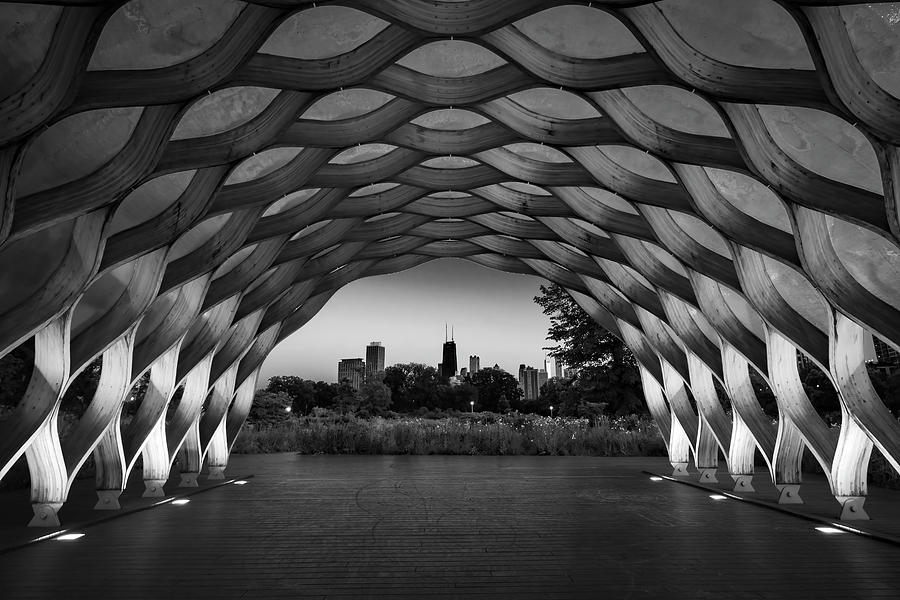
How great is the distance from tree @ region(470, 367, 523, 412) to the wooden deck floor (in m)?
77.4

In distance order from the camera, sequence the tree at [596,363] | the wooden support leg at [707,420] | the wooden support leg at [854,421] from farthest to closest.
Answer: the tree at [596,363]
the wooden support leg at [707,420]
the wooden support leg at [854,421]

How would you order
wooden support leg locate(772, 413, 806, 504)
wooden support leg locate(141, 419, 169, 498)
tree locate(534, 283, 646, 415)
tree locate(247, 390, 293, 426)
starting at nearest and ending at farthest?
wooden support leg locate(772, 413, 806, 504), wooden support leg locate(141, 419, 169, 498), tree locate(534, 283, 646, 415), tree locate(247, 390, 293, 426)

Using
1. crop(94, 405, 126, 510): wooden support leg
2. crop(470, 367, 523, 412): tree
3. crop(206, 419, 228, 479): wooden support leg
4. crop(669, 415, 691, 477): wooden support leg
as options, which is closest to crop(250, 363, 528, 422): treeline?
crop(470, 367, 523, 412): tree

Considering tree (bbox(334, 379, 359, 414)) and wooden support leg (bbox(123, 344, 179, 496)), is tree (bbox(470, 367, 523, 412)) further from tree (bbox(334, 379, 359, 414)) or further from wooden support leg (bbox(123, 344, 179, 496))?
wooden support leg (bbox(123, 344, 179, 496))

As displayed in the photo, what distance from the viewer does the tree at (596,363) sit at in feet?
105

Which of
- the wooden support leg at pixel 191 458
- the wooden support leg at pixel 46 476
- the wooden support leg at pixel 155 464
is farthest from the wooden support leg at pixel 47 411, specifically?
the wooden support leg at pixel 191 458

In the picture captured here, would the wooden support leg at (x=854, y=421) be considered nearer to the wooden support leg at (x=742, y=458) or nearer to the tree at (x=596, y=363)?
the wooden support leg at (x=742, y=458)

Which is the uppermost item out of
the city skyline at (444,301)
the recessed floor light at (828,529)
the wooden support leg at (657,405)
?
the city skyline at (444,301)

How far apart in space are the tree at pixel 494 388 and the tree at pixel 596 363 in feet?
182

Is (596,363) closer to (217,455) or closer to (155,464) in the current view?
(217,455)

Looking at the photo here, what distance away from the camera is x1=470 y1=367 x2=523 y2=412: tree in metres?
94.8

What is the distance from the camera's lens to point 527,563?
805 cm

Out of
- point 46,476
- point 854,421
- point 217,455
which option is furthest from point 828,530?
point 217,455

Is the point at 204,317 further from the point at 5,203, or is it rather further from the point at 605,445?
the point at 605,445
